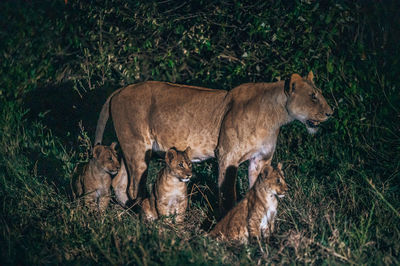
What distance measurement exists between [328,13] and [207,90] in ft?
5.11

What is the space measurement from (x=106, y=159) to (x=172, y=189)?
98cm

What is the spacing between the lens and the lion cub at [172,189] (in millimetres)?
5410

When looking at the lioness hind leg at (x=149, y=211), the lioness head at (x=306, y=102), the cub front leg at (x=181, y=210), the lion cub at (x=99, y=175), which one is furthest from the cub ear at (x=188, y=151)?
the lioness head at (x=306, y=102)

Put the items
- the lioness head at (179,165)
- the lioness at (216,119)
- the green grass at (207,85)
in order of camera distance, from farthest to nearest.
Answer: the lioness at (216,119) < the lioness head at (179,165) < the green grass at (207,85)

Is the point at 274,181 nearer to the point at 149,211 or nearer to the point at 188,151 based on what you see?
the point at 188,151

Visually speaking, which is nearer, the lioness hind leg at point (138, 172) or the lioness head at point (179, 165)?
the lioness head at point (179, 165)

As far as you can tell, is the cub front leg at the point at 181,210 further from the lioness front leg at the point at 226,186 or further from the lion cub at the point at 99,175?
the lion cub at the point at 99,175

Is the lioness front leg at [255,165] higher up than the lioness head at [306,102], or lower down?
lower down

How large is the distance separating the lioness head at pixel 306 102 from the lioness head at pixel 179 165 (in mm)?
1178

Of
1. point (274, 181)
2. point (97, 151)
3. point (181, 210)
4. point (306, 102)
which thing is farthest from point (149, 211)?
point (306, 102)

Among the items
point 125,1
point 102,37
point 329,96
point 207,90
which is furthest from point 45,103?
point 329,96

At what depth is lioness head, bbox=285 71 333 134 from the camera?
17.9 ft

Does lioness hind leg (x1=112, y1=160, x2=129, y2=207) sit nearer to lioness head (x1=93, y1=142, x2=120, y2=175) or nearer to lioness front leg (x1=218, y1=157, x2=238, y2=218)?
lioness head (x1=93, y1=142, x2=120, y2=175)

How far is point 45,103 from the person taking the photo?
29.5ft
